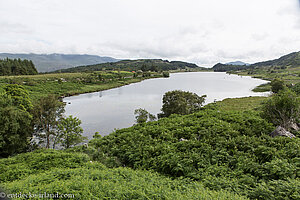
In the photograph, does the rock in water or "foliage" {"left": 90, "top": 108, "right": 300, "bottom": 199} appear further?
the rock in water

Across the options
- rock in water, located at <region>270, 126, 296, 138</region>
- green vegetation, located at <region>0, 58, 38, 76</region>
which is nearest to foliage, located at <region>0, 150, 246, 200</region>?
rock in water, located at <region>270, 126, 296, 138</region>

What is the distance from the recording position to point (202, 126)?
1850 cm

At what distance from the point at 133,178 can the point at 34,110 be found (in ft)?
67.5

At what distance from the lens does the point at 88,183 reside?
8.08m

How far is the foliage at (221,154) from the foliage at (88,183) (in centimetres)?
139

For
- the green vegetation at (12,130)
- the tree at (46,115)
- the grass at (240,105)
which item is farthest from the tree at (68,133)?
the grass at (240,105)

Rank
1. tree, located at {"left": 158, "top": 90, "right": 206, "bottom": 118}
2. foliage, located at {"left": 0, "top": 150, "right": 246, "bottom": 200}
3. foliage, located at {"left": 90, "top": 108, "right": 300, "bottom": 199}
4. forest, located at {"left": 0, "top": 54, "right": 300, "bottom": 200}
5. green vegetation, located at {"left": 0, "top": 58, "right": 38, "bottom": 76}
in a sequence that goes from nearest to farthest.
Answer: foliage, located at {"left": 0, "top": 150, "right": 246, "bottom": 200} → forest, located at {"left": 0, "top": 54, "right": 300, "bottom": 200} → foliage, located at {"left": 90, "top": 108, "right": 300, "bottom": 199} → tree, located at {"left": 158, "top": 90, "right": 206, "bottom": 118} → green vegetation, located at {"left": 0, "top": 58, "right": 38, "bottom": 76}

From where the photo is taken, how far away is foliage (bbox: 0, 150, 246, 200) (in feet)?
24.1

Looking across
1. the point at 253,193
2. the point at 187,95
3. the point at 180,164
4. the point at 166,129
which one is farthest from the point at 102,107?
the point at 253,193

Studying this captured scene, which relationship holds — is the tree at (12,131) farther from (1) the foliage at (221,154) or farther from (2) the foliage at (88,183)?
(1) the foliage at (221,154)

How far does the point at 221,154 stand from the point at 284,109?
10083 millimetres

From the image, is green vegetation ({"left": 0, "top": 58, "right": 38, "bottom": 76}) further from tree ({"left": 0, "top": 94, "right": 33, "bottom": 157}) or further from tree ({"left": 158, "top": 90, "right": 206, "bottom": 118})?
tree ({"left": 158, "top": 90, "right": 206, "bottom": 118})

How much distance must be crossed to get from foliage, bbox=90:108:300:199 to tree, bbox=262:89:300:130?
1.45 meters

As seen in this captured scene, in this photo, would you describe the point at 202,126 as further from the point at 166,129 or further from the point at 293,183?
the point at 293,183
